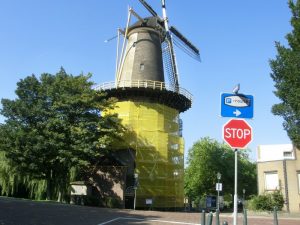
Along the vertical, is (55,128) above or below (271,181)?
above

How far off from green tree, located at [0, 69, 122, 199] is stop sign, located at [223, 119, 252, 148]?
26148 mm

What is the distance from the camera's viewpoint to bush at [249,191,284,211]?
106 feet

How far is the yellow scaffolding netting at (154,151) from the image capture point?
39.4 m

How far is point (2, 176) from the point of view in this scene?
38375 millimetres

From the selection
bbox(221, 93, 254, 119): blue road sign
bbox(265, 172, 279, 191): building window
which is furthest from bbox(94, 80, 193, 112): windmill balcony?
bbox(221, 93, 254, 119): blue road sign

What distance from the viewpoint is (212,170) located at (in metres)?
60.5

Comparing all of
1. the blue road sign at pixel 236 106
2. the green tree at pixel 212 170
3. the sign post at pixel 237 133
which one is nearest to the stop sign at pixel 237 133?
the sign post at pixel 237 133

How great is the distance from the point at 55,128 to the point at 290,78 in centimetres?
2034

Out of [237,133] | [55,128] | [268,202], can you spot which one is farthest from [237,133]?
[55,128]

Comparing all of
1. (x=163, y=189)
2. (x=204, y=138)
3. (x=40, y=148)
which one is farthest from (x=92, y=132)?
(x=204, y=138)

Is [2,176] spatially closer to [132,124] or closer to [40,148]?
[40,148]

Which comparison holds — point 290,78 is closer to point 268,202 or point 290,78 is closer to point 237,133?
point 268,202

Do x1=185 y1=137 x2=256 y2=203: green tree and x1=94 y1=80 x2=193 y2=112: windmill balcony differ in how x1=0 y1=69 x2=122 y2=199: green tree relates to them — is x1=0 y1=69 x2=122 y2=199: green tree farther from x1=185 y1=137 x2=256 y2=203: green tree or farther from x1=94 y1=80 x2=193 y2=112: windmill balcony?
x1=185 y1=137 x2=256 y2=203: green tree

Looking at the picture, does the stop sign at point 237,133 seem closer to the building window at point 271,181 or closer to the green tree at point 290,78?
the green tree at point 290,78
